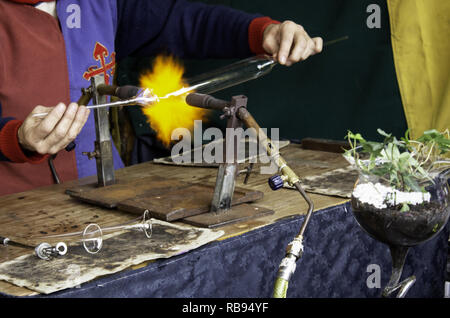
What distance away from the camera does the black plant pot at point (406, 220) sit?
1.11 meters

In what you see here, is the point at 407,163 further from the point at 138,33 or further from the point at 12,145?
the point at 138,33

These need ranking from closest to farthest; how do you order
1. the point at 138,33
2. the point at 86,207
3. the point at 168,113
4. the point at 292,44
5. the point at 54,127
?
the point at 54,127, the point at 86,207, the point at 292,44, the point at 138,33, the point at 168,113

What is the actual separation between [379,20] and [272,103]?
79cm

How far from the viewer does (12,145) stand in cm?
168

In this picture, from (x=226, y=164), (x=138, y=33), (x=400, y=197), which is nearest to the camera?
(x=400, y=197)

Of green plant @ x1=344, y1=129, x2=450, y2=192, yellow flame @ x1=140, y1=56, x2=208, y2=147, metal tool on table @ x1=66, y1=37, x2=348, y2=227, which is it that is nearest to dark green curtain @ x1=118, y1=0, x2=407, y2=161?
yellow flame @ x1=140, y1=56, x2=208, y2=147

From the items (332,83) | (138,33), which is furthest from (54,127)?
(332,83)

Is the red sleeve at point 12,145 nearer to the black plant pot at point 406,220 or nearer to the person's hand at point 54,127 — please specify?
the person's hand at point 54,127

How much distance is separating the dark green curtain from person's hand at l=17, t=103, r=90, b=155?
177 centimetres

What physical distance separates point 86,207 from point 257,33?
101cm

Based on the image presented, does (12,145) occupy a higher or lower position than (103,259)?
higher

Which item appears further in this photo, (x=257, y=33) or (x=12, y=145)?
(x=257, y=33)

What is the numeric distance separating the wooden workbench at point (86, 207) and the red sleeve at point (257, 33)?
1.55 feet

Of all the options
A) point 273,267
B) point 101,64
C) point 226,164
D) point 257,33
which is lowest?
point 273,267
